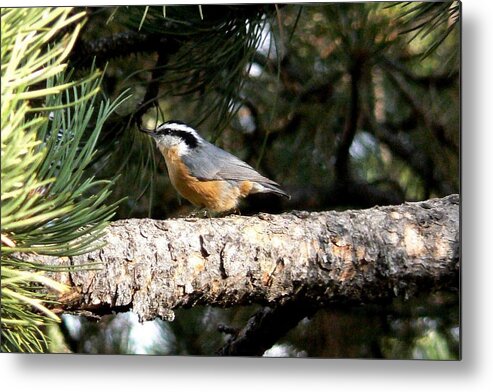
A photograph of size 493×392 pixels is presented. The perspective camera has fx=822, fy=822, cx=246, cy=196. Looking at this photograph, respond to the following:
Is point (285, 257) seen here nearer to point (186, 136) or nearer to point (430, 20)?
point (186, 136)

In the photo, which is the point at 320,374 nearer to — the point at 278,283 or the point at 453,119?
the point at 278,283

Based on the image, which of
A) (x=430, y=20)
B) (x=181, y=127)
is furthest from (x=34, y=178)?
(x=430, y=20)

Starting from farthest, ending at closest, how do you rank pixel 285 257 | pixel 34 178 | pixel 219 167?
pixel 219 167 < pixel 285 257 < pixel 34 178

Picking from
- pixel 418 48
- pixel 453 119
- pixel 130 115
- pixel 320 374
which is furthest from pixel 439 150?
pixel 130 115

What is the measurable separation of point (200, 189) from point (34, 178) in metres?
0.43

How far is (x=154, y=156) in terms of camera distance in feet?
4.54

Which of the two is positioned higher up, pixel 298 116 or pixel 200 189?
pixel 298 116

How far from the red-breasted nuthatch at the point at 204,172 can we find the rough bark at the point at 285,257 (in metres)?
0.05

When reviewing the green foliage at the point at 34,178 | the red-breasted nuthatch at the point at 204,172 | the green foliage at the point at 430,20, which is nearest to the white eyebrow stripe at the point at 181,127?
the red-breasted nuthatch at the point at 204,172

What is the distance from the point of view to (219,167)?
4.51ft

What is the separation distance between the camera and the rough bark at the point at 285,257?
1242 millimetres

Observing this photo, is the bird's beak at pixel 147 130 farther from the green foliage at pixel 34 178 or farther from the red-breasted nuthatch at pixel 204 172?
the green foliage at pixel 34 178

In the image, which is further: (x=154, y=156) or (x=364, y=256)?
(x=154, y=156)

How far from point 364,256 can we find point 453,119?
0.25 meters
